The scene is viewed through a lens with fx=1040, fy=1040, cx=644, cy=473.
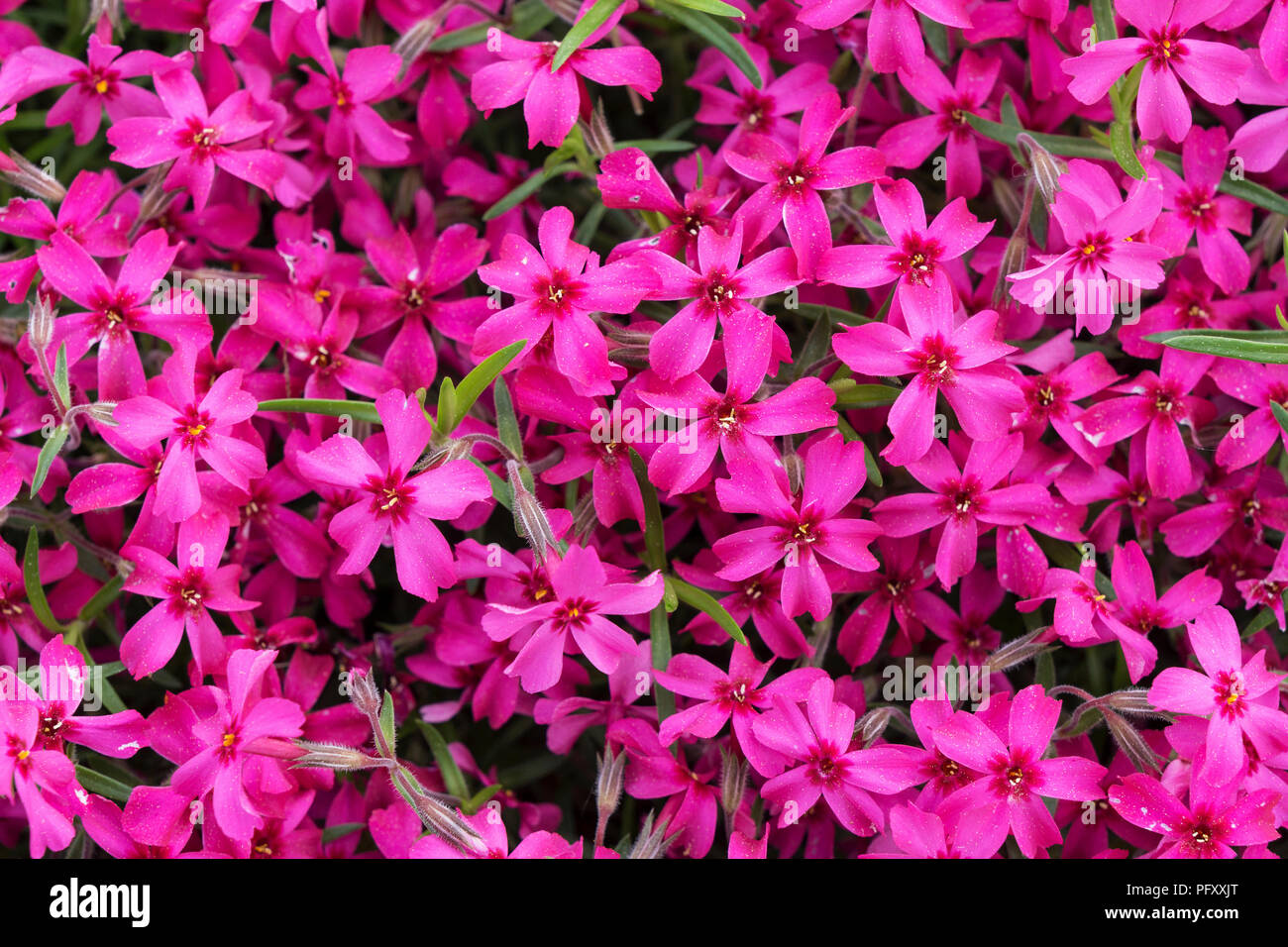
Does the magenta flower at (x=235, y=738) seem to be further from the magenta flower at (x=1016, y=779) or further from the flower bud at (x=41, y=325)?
the magenta flower at (x=1016, y=779)

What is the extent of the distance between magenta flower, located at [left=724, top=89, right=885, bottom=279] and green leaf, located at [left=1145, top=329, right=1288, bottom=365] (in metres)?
0.39

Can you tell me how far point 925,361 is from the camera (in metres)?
1.15

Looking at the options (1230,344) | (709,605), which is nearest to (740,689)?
(709,605)

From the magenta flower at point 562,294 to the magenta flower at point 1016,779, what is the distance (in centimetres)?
57

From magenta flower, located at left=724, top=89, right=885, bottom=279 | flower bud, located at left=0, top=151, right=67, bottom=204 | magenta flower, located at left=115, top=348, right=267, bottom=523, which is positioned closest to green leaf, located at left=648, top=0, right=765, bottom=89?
magenta flower, located at left=724, top=89, right=885, bottom=279

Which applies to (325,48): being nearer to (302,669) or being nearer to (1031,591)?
(302,669)

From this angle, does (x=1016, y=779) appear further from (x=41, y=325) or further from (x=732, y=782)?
(x=41, y=325)

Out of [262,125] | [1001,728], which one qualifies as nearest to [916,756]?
[1001,728]

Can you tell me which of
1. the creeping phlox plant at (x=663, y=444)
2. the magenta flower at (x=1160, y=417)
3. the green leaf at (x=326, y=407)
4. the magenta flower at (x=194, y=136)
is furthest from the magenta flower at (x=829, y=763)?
the magenta flower at (x=194, y=136)

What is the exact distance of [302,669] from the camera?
132cm

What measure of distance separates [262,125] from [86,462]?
1.66 feet

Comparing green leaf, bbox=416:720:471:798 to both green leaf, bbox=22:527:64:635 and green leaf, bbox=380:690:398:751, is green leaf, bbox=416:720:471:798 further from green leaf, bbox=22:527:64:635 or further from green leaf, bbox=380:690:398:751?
green leaf, bbox=22:527:64:635

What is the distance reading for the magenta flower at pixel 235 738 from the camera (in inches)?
45.5
